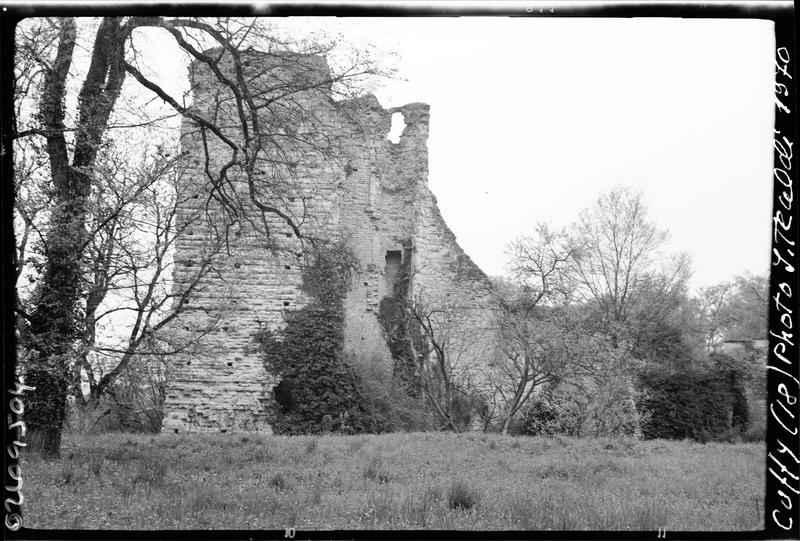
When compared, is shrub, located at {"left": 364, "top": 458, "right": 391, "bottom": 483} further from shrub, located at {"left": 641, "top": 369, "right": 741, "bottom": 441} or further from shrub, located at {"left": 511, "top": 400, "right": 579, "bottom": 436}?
shrub, located at {"left": 641, "top": 369, "right": 741, "bottom": 441}

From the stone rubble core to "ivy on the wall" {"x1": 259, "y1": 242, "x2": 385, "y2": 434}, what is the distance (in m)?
0.27

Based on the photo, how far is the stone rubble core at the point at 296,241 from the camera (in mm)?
8953

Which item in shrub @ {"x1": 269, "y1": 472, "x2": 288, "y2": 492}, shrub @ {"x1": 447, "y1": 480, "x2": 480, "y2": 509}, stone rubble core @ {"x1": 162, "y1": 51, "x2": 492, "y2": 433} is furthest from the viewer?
stone rubble core @ {"x1": 162, "y1": 51, "x2": 492, "y2": 433}

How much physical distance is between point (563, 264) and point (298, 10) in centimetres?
1115

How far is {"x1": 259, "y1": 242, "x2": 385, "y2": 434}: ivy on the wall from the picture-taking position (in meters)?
13.5

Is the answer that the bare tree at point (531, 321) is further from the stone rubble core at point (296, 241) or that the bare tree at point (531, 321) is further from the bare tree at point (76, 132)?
the bare tree at point (76, 132)

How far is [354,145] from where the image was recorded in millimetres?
17625

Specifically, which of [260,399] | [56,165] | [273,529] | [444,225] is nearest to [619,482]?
[273,529]

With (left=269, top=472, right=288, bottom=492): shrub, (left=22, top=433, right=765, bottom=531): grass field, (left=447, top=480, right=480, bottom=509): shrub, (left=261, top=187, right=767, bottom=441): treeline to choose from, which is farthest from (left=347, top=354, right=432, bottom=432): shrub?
(left=447, top=480, right=480, bottom=509): shrub

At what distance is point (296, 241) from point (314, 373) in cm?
301

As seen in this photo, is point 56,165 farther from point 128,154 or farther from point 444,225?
point 444,225

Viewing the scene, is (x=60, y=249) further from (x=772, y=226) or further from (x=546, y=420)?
(x=546, y=420)

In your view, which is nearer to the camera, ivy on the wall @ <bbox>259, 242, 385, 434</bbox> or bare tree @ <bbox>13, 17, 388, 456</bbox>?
bare tree @ <bbox>13, 17, 388, 456</bbox>

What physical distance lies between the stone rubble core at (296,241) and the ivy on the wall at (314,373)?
271 mm
